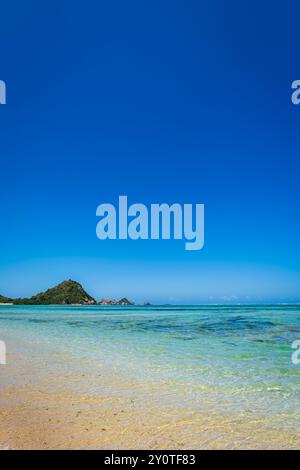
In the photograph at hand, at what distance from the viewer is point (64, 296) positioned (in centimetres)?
16662

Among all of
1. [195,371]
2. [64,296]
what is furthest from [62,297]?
[195,371]

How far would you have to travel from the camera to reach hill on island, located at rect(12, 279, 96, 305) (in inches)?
6560

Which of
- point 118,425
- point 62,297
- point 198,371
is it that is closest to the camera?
point 118,425

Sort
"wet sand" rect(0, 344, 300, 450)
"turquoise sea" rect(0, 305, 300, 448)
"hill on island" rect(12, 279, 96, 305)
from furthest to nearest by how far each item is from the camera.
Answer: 1. "hill on island" rect(12, 279, 96, 305)
2. "turquoise sea" rect(0, 305, 300, 448)
3. "wet sand" rect(0, 344, 300, 450)

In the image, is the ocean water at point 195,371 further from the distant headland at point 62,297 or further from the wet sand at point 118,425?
the distant headland at point 62,297

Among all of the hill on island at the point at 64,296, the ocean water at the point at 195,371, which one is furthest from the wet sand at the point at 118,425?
the hill on island at the point at 64,296

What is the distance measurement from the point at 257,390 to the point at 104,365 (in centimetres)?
438

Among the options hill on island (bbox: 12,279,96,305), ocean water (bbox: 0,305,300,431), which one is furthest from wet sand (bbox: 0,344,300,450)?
hill on island (bbox: 12,279,96,305)

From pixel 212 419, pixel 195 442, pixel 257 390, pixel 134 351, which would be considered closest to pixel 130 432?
pixel 195 442

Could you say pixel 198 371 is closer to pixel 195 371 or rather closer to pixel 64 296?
pixel 195 371

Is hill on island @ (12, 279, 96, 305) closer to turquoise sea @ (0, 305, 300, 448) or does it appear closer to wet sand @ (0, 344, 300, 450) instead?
→ turquoise sea @ (0, 305, 300, 448)

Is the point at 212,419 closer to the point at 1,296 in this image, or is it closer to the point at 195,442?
the point at 195,442

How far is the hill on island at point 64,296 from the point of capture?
167m

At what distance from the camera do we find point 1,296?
176125 mm
